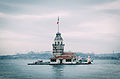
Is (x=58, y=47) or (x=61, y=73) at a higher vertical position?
(x=58, y=47)

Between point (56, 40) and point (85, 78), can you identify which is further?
point (56, 40)

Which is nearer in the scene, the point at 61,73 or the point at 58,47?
the point at 61,73

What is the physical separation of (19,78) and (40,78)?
20.9ft

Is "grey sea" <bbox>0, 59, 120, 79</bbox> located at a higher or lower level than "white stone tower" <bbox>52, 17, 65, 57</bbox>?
lower

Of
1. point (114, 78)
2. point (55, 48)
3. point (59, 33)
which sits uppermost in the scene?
point (59, 33)

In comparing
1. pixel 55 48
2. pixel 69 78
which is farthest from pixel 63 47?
pixel 69 78

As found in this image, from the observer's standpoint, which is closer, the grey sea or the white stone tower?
the grey sea

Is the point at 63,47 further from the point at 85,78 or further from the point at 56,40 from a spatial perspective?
the point at 85,78

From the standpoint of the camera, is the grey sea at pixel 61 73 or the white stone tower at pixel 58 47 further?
the white stone tower at pixel 58 47

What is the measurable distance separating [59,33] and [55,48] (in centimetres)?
977

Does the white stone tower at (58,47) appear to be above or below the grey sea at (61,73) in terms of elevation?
above

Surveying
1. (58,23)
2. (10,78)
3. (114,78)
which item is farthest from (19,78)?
(58,23)

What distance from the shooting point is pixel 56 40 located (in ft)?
475

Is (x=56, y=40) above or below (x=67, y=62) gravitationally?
above
